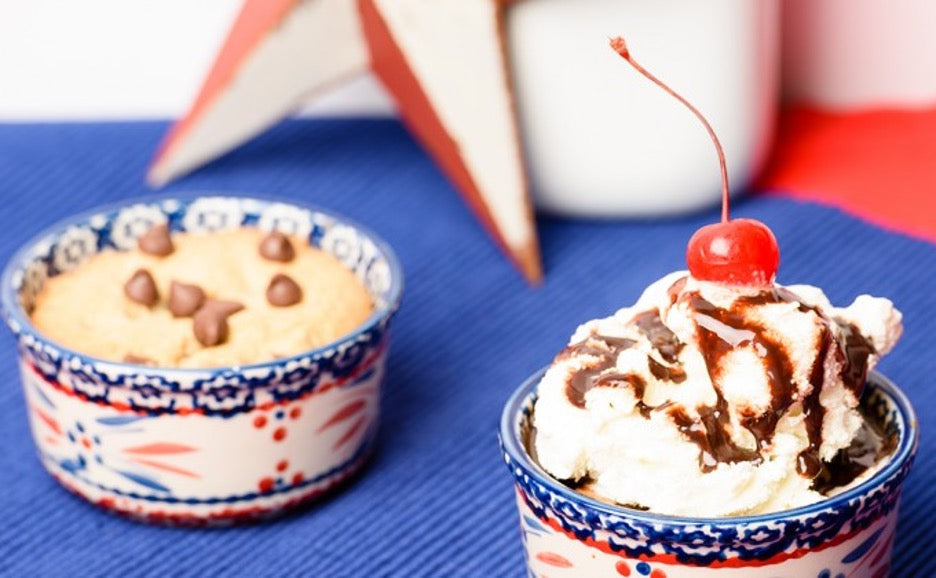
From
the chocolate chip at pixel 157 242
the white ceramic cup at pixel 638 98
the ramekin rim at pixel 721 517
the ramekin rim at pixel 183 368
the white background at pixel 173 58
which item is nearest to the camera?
the ramekin rim at pixel 721 517

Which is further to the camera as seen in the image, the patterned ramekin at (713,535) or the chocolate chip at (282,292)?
the chocolate chip at (282,292)

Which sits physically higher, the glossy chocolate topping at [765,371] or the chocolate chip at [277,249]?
the glossy chocolate topping at [765,371]

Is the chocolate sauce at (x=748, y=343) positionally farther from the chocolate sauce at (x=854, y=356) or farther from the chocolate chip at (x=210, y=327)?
the chocolate chip at (x=210, y=327)

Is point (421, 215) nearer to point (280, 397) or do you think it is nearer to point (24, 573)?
point (280, 397)

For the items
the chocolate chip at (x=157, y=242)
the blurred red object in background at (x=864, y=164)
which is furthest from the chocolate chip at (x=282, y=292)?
the blurred red object in background at (x=864, y=164)

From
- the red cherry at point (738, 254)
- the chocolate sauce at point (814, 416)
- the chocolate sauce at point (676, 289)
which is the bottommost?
the chocolate sauce at point (814, 416)

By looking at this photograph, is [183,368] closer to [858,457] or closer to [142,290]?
[142,290]
